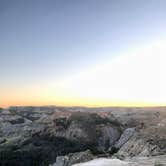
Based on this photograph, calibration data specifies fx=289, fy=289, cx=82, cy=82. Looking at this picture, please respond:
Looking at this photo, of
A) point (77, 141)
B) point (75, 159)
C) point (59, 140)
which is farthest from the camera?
point (59, 140)

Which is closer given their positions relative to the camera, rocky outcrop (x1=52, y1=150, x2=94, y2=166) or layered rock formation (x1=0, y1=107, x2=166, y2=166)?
rocky outcrop (x1=52, y1=150, x2=94, y2=166)

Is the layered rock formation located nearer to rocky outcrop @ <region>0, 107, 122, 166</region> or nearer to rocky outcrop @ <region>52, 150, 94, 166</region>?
rocky outcrop @ <region>0, 107, 122, 166</region>

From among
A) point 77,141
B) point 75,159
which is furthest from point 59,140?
point 75,159

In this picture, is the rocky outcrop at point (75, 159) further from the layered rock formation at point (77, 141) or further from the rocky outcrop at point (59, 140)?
the rocky outcrop at point (59, 140)

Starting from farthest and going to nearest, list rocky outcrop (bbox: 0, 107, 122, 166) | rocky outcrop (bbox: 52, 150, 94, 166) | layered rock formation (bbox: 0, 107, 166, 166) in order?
rocky outcrop (bbox: 0, 107, 122, 166), layered rock formation (bbox: 0, 107, 166, 166), rocky outcrop (bbox: 52, 150, 94, 166)

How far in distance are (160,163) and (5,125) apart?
165179mm

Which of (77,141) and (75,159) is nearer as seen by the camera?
(75,159)

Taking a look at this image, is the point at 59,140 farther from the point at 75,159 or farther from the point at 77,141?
the point at 75,159

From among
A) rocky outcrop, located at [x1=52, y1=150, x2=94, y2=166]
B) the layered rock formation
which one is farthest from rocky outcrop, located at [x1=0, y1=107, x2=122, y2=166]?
rocky outcrop, located at [x1=52, y1=150, x2=94, y2=166]

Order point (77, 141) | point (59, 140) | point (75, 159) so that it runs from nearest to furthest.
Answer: point (75, 159) < point (77, 141) < point (59, 140)

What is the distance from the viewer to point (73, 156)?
6950cm

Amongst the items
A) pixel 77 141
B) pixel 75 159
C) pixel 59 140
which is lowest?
pixel 77 141

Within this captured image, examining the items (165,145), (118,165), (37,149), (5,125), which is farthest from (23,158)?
(5,125)

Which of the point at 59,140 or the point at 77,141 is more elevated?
the point at 59,140
